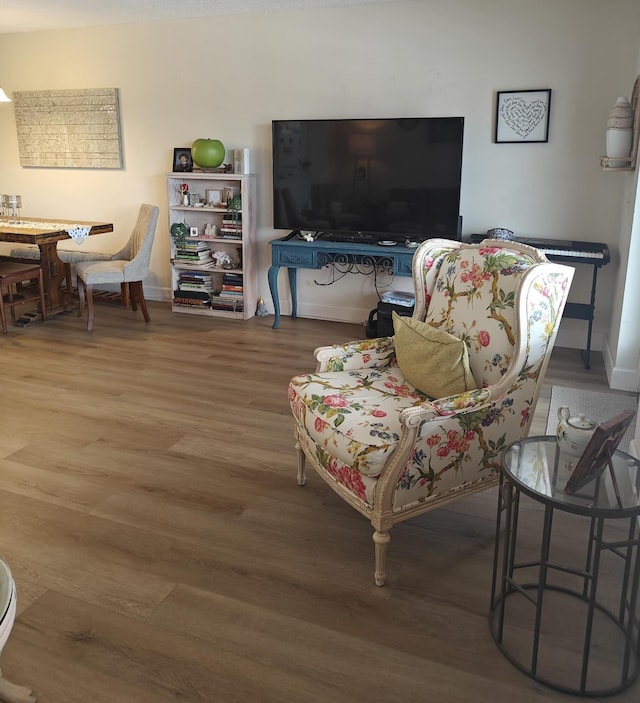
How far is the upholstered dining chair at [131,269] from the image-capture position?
5000 mm

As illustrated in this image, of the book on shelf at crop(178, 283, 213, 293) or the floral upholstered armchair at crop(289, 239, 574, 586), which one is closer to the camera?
the floral upholstered armchair at crop(289, 239, 574, 586)

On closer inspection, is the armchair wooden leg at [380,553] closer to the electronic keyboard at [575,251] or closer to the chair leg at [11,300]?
the electronic keyboard at [575,251]

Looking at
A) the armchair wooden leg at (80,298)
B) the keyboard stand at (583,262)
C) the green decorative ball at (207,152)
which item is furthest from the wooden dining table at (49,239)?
the keyboard stand at (583,262)

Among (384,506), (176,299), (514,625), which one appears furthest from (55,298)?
(514,625)

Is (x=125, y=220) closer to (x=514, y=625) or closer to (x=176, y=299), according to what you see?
(x=176, y=299)

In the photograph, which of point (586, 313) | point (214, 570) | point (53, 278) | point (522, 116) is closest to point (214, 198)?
point (53, 278)

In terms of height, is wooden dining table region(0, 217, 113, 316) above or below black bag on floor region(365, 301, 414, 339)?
above

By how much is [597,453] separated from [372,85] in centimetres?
391

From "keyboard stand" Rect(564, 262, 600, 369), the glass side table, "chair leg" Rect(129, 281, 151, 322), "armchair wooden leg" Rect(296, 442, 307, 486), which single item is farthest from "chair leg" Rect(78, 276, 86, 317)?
the glass side table

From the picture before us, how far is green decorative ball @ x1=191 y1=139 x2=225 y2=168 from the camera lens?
5.16m

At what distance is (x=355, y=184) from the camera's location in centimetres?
482

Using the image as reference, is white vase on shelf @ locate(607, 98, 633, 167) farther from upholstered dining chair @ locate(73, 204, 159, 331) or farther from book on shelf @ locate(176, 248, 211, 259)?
upholstered dining chair @ locate(73, 204, 159, 331)

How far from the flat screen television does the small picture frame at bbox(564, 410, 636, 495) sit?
3.08m

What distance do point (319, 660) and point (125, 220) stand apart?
5075mm
